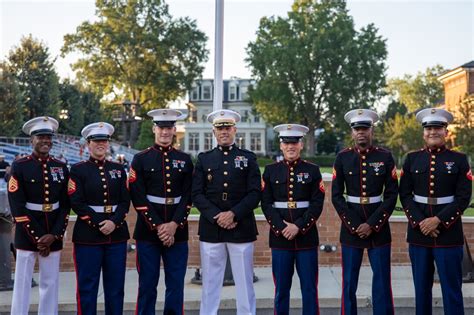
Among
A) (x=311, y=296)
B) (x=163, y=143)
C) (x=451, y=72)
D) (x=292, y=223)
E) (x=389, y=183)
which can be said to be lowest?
(x=311, y=296)

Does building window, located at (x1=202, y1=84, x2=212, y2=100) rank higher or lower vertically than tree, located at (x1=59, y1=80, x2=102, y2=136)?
higher

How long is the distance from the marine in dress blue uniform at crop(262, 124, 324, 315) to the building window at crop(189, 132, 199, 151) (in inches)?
3010

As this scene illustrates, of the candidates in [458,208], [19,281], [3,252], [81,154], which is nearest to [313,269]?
[458,208]

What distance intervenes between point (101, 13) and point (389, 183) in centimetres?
5370

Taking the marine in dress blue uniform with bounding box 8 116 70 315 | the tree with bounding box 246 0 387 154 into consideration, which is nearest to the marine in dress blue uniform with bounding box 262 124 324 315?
the marine in dress blue uniform with bounding box 8 116 70 315

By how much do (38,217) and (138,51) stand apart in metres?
50.4

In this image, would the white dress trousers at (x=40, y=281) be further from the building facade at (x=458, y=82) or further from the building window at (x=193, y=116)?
the building window at (x=193, y=116)

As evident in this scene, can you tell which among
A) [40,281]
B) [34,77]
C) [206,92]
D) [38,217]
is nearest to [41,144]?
[38,217]

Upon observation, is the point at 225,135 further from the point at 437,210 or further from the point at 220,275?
the point at 437,210

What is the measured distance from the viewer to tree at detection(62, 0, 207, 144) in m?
54.1

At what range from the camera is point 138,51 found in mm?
54500

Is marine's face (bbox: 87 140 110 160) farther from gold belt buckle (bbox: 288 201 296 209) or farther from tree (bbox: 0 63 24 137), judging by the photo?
tree (bbox: 0 63 24 137)

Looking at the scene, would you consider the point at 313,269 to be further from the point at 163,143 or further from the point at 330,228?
the point at 330,228

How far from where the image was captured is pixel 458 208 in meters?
5.57
